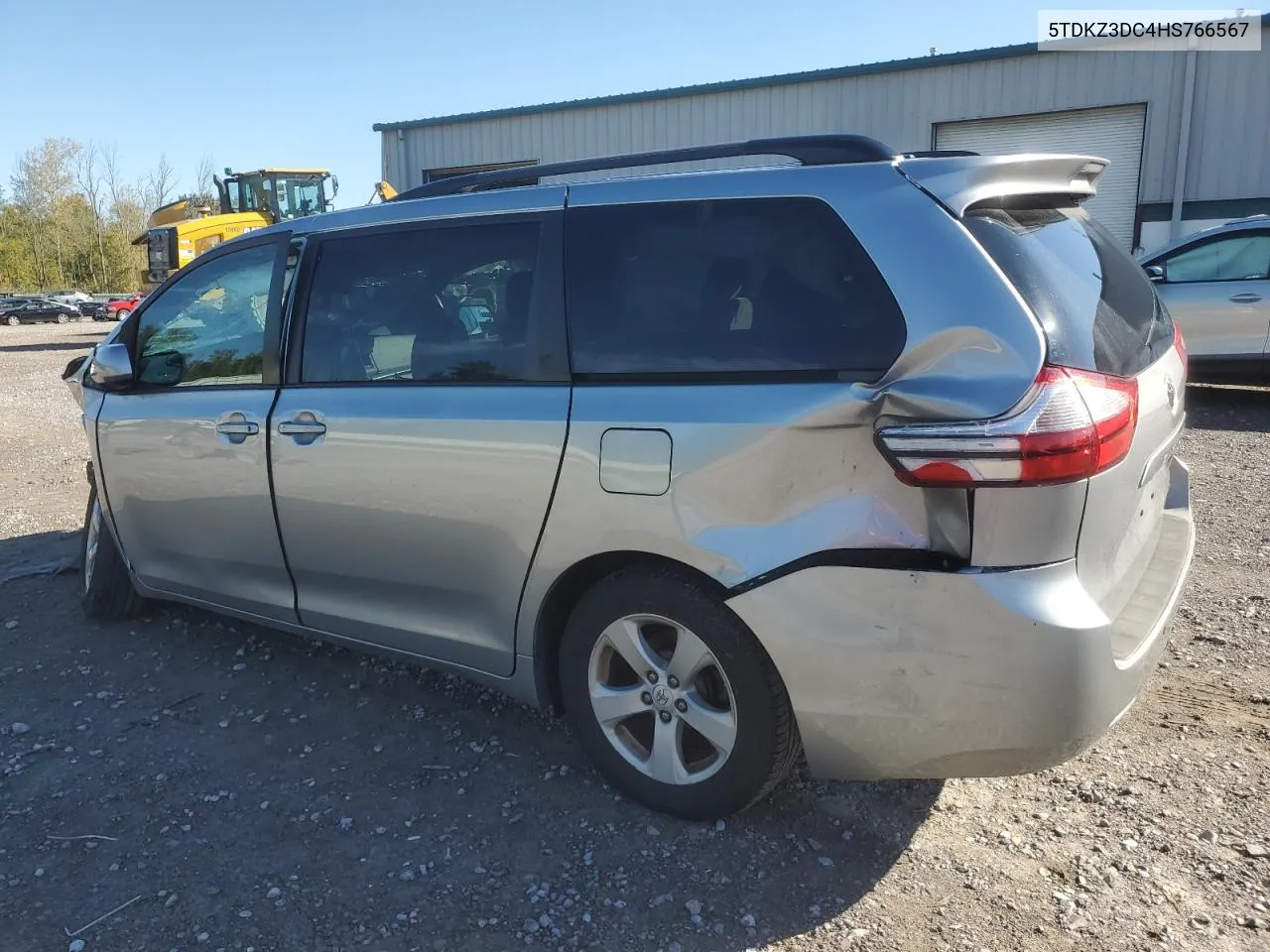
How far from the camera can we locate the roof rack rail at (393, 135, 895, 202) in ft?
8.46

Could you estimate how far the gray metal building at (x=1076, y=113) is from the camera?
16.7 metres

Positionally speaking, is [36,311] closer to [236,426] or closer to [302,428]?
[236,426]

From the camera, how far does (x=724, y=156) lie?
9.27ft

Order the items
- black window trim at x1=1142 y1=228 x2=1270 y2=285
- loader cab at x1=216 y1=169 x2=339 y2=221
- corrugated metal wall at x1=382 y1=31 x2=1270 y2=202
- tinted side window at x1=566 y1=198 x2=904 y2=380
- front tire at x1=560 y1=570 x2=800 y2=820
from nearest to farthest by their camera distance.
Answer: tinted side window at x1=566 y1=198 x2=904 y2=380, front tire at x1=560 y1=570 x2=800 y2=820, black window trim at x1=1142 y1=228 x2=1270 y2=285, corrugated metal wall at x1=382 y1=31 x2=1270 y2=202, loader cab at x1=216 y1=169 x2=339 y2=221

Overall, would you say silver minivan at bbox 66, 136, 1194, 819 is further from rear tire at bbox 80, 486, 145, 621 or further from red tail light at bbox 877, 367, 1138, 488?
rear tire at bbox 80, 486, 145, 621

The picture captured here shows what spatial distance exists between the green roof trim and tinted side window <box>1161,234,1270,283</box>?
9559mm

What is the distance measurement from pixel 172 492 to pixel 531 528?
1.91 m

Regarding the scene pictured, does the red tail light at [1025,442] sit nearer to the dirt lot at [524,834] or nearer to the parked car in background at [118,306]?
the dirt lot at [524,834]

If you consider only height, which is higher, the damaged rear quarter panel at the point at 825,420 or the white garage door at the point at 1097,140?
the white garage door at the point at 1097,140

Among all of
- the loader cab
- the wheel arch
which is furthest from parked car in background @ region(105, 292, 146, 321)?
the wheel arch

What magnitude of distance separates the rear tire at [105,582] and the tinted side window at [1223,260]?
9.61m

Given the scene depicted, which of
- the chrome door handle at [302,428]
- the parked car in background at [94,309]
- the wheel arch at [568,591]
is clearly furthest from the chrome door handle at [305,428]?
the parked car in background at [94,309]

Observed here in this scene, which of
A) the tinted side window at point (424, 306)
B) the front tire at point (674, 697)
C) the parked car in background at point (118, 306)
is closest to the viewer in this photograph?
the front tire at point (674, 697)

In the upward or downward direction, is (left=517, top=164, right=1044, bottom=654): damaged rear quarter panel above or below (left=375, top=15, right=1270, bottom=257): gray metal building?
below
